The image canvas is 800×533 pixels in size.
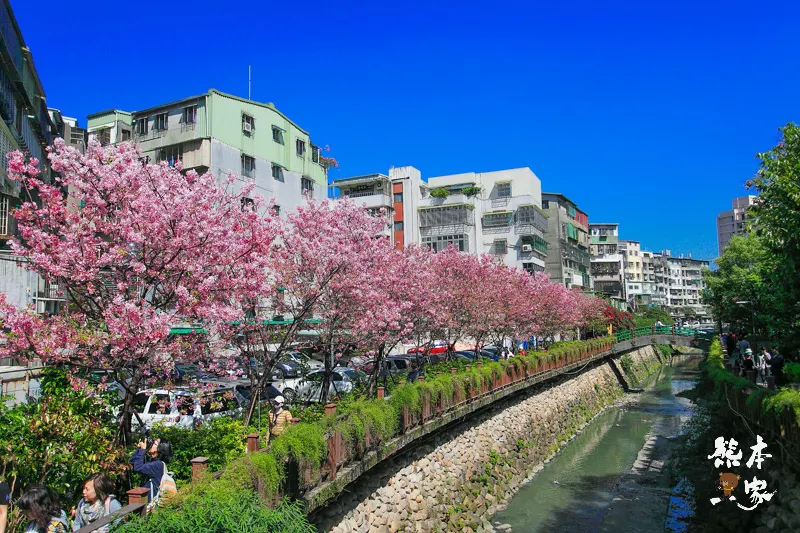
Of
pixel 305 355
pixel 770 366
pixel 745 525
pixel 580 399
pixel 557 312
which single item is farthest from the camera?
pixel 557 312

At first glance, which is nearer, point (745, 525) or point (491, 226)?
point (745, 525)

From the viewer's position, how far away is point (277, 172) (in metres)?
41.0

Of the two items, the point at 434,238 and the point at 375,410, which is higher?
the point at 434,238

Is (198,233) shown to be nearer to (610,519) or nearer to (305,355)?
(305,355)

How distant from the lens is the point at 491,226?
197 feet

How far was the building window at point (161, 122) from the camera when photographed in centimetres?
3741

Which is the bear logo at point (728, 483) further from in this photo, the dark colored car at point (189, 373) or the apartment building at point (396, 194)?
the apartment building at point (396, 194)

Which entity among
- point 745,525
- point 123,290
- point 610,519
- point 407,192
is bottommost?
point 610,519

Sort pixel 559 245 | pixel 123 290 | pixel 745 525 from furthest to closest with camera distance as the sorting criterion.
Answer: pixel 559 245
pixel 745 525
pixel 123 290

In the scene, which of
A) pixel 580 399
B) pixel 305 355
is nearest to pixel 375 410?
pixel 305 355

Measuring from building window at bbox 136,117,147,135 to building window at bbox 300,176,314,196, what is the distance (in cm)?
1095

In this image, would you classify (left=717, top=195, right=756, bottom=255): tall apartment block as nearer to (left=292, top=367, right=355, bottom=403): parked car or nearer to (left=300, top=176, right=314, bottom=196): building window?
(left=300, top=176, right=314, bottom=196): building window

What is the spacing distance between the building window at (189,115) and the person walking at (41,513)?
107 ft

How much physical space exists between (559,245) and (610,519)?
51.3 m
